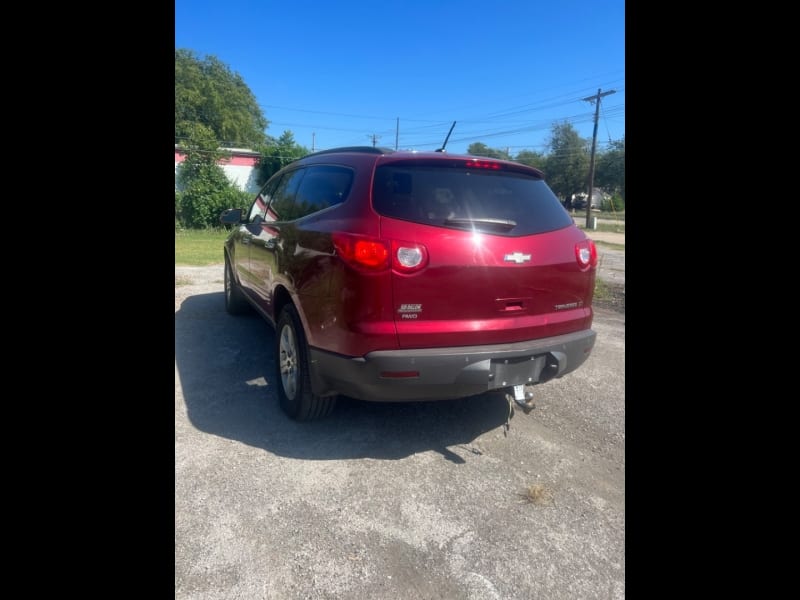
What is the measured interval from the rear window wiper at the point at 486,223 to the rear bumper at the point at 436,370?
0.67 metres

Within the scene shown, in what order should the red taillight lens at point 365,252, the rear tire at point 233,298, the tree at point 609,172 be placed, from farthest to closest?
the tree at point 609,172, the rear tire at point 233,298, the red taillight lens at point 365,252

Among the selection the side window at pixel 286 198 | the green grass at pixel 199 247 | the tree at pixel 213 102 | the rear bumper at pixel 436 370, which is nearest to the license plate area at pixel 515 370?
the rear bumper at pixel 436 370

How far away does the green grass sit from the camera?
1093cm

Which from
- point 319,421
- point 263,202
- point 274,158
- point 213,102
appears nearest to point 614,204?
point 274,158

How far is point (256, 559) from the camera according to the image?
1.99m

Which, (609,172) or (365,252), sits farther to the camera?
(609,172)

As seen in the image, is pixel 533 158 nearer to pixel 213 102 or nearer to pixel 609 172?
pixel 609 172

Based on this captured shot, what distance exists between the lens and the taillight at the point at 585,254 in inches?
115

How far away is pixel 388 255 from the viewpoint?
2.40 m

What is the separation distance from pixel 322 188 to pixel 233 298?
3128 millimetres

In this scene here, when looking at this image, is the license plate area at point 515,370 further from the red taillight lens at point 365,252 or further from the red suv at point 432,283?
the red taillight lens at point 365,252
